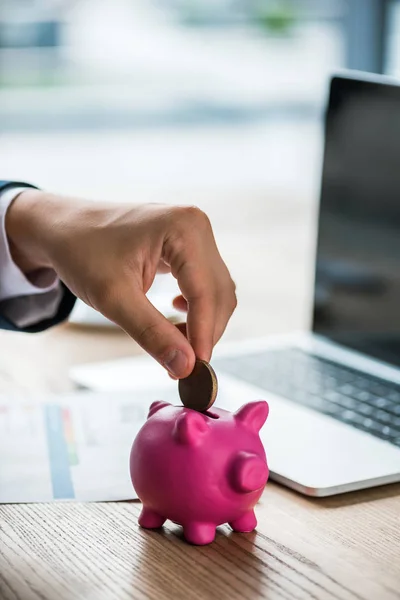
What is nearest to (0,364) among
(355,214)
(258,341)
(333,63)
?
(258,341)

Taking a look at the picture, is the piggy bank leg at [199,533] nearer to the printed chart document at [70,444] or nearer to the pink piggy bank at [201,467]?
the pink piggy bank at [201,467]

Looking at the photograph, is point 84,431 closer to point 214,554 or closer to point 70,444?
point 70,444

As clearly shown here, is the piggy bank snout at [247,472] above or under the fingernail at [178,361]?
under

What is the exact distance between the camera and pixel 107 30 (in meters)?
3.96

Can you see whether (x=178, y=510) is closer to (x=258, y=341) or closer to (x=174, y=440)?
(x=174, y=440)

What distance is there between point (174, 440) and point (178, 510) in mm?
49

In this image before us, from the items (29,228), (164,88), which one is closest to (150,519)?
(29,228)

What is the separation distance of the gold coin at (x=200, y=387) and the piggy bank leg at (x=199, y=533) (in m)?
0.08

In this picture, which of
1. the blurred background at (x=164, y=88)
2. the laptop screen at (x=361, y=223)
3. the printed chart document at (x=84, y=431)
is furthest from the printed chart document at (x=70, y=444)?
the blurred background at (x=164, y=88)

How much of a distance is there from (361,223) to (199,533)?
584mm

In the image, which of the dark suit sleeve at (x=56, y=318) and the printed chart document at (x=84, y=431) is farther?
the dark suit sleeve at (x=56, y=318)

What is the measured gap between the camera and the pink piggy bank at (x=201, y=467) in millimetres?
679

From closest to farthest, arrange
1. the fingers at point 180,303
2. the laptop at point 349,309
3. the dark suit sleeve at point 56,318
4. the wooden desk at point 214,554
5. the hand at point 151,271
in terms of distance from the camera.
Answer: the wooden desk at point 214,554 < the hand at point 151,271 < the fingers at point 180,303 < the laptop at point 349,309 < the dark suit sleeve at point 56,318

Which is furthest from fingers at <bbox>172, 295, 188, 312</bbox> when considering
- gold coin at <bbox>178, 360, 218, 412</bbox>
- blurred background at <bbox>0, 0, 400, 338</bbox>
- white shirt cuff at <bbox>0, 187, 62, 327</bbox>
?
blurred background at <bbox>0, 0, 400, 338</bbox>
